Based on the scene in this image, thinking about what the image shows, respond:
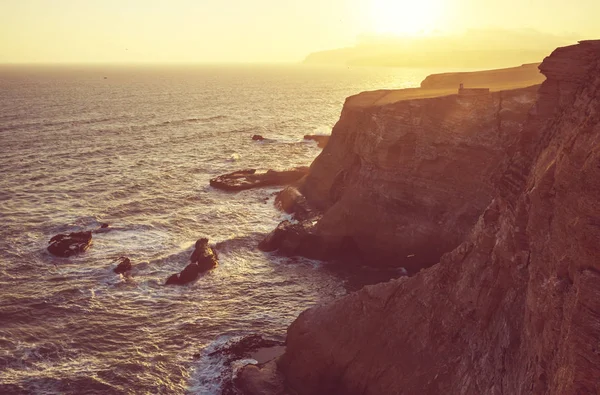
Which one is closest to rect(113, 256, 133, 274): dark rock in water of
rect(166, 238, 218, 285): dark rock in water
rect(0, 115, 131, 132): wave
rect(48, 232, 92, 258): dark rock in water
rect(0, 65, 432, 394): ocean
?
rect(0, 65, 432, 394): ocean

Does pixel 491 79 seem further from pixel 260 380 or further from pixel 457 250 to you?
pixel 260 380

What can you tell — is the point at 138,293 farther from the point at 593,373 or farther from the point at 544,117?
the point at 593,373

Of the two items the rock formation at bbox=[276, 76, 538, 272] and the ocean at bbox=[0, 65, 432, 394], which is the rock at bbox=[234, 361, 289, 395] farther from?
the rock formation at bbox=[276, 76, 538, 272]

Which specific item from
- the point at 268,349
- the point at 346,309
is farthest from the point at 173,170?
the point at 346,309

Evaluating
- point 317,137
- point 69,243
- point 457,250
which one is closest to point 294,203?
point 69,243

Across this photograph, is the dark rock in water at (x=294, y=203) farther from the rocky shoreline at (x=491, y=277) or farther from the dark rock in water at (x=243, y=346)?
the dark rock in water at (x=243, y=346)

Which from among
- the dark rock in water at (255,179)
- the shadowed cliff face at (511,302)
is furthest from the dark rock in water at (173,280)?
the dark rock in water at (255,179)

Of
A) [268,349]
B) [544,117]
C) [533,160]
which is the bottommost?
[268,349]
